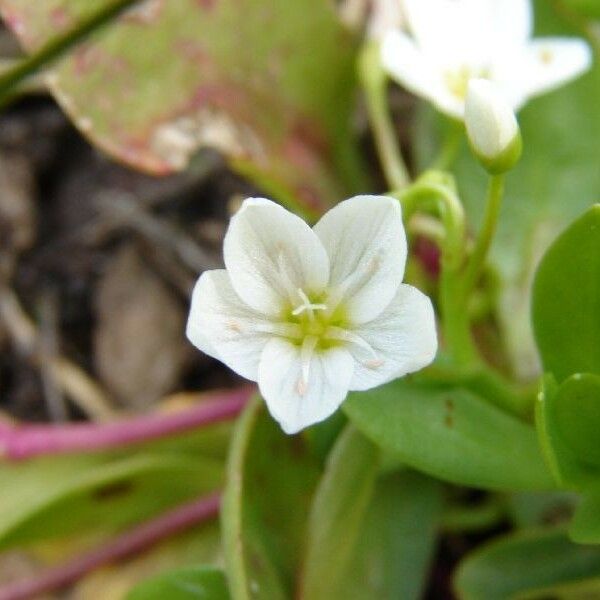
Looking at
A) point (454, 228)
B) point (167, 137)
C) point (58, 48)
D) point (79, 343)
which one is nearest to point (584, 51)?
point (454, 228)

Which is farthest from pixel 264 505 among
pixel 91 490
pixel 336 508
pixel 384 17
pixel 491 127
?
pixel 384 17

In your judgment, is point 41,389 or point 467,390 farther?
point 41,389

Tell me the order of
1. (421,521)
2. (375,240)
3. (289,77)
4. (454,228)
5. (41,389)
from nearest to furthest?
(375,240) → (454,228) → (421,521) → (289,77) → (41,389)

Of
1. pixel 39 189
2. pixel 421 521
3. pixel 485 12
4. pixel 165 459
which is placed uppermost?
pixel 485 12

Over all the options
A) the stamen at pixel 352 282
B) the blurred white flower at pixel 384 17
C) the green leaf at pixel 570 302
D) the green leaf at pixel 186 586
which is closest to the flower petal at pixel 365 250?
the stamen at pixel 352 282

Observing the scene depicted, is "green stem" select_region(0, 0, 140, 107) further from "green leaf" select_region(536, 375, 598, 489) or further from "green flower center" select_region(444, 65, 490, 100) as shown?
"green leaf" select_region(536, 375, 598, 489)

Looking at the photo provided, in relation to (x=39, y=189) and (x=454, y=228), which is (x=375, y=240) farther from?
(x=39, y=189)

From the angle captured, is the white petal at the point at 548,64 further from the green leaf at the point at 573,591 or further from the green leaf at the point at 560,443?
the green leaf at the point at 573,591

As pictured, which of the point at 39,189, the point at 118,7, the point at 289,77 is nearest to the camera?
the point at 118,7
